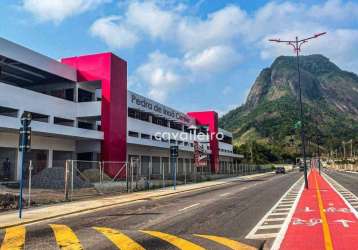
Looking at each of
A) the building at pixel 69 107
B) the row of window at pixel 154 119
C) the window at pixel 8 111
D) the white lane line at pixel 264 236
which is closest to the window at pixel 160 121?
the row of window at pixel 154 119

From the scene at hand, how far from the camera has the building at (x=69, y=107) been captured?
113ft

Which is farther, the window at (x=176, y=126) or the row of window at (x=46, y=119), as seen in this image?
the window at (x=176, y=126)

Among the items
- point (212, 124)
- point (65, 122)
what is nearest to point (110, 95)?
point (65, 122)

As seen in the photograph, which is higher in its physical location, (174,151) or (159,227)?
(174,151)

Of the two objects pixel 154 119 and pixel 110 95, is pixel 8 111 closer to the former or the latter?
pixel 110 95

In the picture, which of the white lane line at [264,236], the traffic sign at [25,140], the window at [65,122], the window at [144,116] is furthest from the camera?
the window at [144,116]

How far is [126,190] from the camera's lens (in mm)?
30109

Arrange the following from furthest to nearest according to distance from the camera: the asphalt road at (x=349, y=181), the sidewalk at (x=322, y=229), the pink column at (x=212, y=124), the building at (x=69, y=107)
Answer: the pink column at (x=212, y=124)
the building at (x=69, y=107)
the asphalt road at (x=349, y=181)
the sidewalk at (x=322, y=229)

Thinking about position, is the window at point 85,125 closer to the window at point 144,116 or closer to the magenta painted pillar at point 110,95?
the magenta painted pillar at point 110,95

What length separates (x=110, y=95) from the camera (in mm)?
42375

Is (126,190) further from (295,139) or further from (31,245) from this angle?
(295,139)

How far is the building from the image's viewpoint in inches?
1355

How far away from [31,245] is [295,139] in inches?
7125

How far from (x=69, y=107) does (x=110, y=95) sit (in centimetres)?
431
